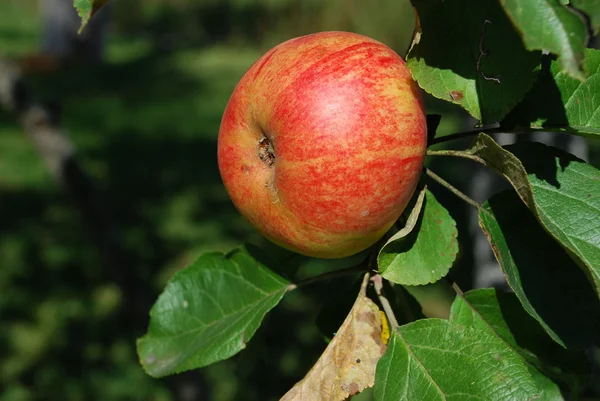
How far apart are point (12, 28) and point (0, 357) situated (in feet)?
48.2

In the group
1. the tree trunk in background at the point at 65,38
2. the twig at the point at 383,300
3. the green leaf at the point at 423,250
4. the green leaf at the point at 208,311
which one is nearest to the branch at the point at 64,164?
the green leaf at the point at 208,311

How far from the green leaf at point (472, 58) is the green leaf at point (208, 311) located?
1.55ft

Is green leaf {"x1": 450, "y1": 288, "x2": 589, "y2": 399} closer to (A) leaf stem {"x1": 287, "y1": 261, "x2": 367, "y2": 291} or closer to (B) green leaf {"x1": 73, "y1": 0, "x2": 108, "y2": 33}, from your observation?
(A) leaf stem {"x1": 287, "y1": 261, "x2": 367, "y2": 291}

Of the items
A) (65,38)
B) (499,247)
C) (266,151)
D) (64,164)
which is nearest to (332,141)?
(266,151)

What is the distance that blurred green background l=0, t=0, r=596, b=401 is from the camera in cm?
335

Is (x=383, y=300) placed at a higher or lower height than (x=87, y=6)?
lower

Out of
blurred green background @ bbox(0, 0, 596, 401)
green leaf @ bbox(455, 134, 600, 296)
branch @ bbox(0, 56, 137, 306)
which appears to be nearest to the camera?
green leaf @ bbox(455, 134, 600, 296)

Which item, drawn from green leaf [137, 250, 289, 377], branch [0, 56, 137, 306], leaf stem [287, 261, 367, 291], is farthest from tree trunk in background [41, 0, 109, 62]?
leaf stem [287, 261, 367, 291]

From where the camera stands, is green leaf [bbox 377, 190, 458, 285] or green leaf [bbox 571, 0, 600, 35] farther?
green leaf [bbox 377, 190, 458, 285]

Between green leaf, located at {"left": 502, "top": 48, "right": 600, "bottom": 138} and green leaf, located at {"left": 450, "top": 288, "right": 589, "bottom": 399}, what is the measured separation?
0.90 feet

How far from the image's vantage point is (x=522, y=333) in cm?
103

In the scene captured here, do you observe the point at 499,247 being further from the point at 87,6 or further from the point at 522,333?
the point at 87,6

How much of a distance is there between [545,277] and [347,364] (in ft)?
0.98

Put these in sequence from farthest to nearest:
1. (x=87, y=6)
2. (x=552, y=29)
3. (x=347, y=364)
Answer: (x=347, y=364)
(x=87, y=6)
(x=552, y=29)
